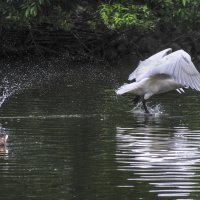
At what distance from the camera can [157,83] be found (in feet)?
54.2

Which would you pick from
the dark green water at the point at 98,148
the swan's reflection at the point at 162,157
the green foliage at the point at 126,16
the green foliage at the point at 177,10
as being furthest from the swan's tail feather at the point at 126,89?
the green foliage at the point at 177,10

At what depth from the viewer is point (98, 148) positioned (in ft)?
37.7

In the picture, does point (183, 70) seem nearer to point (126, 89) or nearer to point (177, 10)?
point (126, 89)

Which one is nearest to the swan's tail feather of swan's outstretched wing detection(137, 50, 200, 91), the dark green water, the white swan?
the white swan

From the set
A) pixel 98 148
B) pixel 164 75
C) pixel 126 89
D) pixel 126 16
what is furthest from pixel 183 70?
pixel 126 16

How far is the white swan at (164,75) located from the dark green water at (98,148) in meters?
0.38

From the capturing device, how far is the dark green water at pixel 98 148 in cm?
900

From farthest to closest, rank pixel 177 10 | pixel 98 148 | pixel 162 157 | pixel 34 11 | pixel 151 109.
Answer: pixel 177 10, pixel 34 11, pixel 151 109, pixel 98 148, pixel 162 157

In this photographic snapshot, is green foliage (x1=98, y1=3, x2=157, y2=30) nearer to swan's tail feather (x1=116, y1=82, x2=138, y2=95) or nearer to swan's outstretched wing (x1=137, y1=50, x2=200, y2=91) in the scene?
swan's tail feather (x1=116, y1=82, x2=138, y2=95)

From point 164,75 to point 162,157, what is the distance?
5.63 meters

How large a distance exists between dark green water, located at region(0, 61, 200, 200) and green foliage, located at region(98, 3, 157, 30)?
121 inches

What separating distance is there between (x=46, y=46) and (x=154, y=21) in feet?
24.8

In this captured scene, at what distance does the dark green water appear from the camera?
9000 mm

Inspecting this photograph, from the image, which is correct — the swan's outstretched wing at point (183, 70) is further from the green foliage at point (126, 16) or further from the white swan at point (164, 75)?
the green foliage at point (126, 16)
